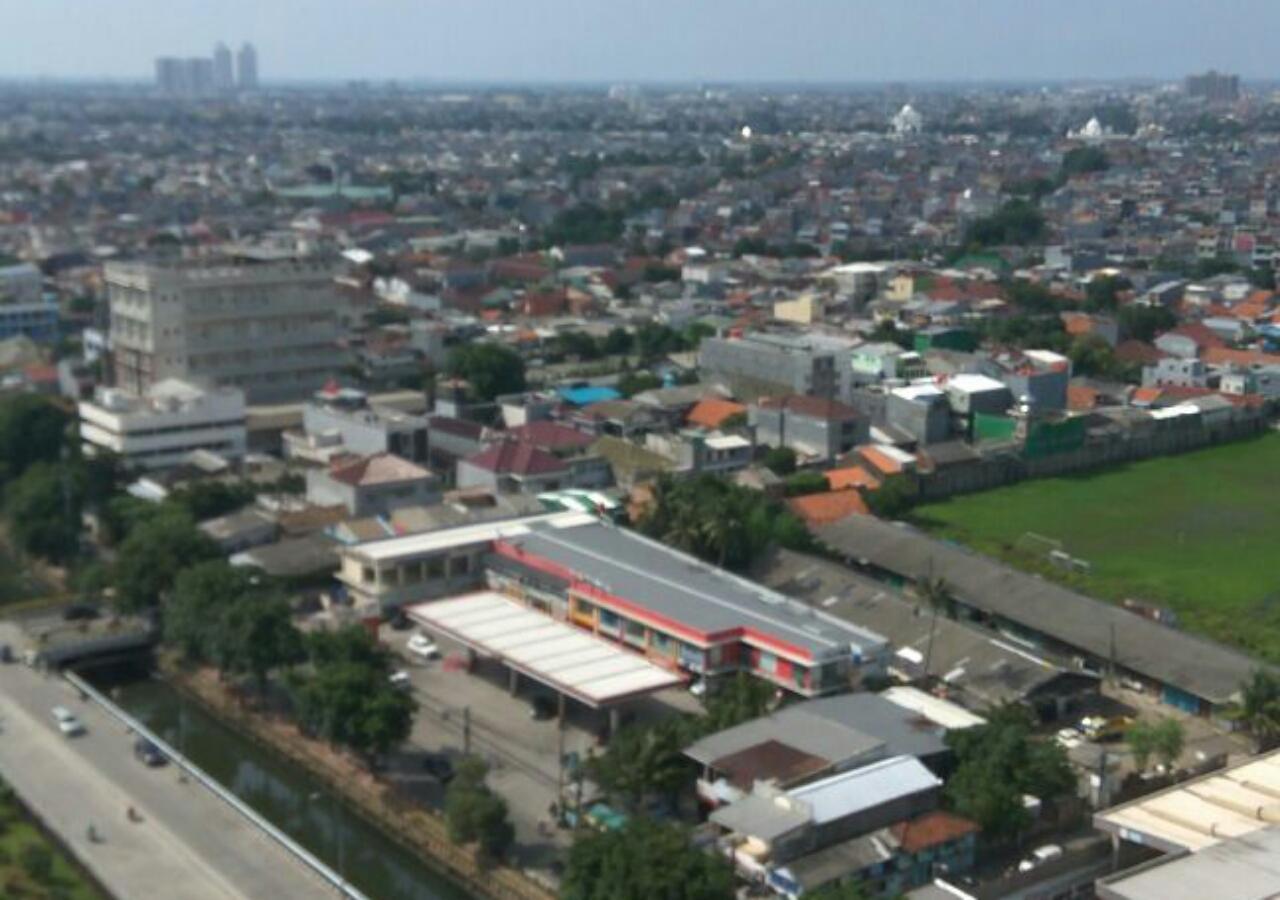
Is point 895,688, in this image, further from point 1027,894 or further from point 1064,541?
point 1064,541

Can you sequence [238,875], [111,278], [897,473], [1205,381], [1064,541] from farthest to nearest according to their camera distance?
[1205,381] → [111,278] → [897,473] → [1064,541] → [238,875]

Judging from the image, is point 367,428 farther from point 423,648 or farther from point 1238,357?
point 1238,357

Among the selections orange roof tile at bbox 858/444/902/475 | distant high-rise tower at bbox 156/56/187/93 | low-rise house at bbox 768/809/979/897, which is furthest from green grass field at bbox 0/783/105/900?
distant high-rise tower at bbox 156/56/187/93

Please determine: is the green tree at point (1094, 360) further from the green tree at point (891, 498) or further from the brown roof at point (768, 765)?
the brown roof at point (768, 765)

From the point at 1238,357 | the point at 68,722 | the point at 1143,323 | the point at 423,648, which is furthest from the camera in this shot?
the point at 1143,323

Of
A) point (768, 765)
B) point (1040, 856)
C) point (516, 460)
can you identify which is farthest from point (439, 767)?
point (516, 460)

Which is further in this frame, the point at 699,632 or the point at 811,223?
the point at 811,223

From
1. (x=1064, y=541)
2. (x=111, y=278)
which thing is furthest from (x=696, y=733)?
(x=111, y=278)
